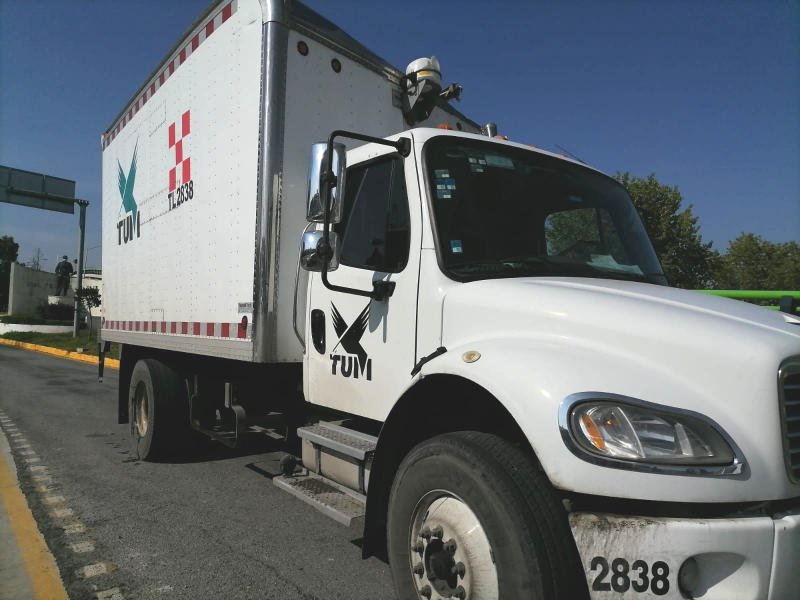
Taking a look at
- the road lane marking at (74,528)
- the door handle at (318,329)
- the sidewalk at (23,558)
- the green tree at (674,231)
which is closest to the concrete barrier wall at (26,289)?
the green tree at (674,231)

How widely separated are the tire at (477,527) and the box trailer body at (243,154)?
5.87 feet

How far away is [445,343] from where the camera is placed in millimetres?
2645

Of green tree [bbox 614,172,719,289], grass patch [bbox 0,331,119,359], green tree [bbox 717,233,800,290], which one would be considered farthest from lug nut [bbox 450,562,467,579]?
green tree [bbox 717,233,800,290]

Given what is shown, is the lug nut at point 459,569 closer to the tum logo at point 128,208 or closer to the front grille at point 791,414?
the front grille at point 791,414

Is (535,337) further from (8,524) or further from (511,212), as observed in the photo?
(8,524)

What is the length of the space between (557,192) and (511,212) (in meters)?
0.43

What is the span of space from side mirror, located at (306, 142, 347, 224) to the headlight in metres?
1.52

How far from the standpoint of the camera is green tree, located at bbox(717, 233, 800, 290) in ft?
109

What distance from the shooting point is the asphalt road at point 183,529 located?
10.4 feet

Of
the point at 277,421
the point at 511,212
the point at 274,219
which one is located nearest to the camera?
the point at 511,212

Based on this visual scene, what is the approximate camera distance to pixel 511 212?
297 centimetres

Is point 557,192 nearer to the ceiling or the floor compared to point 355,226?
nearer to the ceiling

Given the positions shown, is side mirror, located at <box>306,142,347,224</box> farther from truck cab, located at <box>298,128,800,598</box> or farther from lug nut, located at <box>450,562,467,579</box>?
lug nut, located at <box>450,562,467,579</box>

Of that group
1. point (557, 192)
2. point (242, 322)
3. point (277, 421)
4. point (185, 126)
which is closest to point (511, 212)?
point (557, 192)
